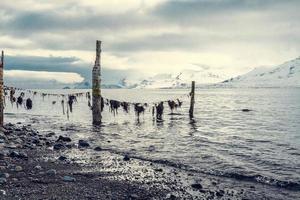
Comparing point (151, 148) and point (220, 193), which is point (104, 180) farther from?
point (151, 148)

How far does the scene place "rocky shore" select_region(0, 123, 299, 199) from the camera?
14.2m

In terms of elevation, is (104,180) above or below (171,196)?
above

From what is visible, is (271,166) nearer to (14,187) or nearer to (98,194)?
(98,194)

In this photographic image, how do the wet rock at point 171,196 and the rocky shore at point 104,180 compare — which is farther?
the wet rock at point 171,196

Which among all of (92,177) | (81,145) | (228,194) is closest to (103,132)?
(81,145)

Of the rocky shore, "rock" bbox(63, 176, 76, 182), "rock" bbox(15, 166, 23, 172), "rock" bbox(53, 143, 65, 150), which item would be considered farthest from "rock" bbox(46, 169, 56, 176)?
"rock" bbox(53, 143, 65, 150)

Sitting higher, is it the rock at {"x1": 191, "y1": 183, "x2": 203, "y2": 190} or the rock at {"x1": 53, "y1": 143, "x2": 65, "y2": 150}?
the rock at {"x1": 53, "y1": 143, "x2": 65, "y2": 150}

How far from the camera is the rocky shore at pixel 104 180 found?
14.2 metres

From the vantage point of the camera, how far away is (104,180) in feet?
54.7

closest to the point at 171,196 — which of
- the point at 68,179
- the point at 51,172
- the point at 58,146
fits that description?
the point at 68,179

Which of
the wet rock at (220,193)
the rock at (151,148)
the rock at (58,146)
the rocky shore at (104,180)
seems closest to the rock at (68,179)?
the rocky shore at (104,180)

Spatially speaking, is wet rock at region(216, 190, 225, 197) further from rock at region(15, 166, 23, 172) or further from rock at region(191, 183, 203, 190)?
rock at region(15, 166, 23, 172)

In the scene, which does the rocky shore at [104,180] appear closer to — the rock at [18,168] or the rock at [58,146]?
the rock at [18,168]

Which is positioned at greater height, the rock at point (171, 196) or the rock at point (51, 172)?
the rock at point (51, 172)
